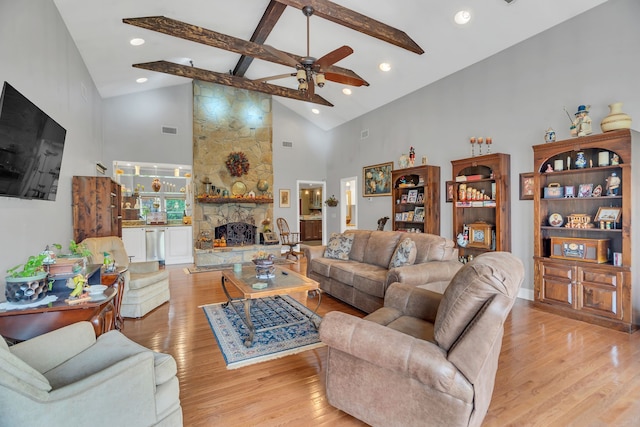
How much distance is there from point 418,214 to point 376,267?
238 centimetres

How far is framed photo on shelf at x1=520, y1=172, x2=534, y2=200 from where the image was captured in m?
4.36

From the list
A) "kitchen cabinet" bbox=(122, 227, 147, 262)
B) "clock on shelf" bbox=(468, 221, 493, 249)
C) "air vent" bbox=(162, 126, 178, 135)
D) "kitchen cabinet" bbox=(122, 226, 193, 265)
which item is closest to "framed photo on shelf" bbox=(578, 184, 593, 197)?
"clock on shelf" bbox=(468, 221, 493, 249)

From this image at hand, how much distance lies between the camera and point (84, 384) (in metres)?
1.25

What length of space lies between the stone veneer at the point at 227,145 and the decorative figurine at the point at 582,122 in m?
6.59

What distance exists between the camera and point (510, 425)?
183 cm

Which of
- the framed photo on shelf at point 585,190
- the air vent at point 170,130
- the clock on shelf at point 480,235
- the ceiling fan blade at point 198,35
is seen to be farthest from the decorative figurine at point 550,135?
the air vent at point 170,130

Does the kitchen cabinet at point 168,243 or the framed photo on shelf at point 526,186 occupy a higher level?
the framed photo on shelf at point 526,186

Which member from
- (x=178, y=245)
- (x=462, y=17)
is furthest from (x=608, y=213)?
(x=178, y=245)

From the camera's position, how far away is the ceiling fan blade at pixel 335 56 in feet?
11.8

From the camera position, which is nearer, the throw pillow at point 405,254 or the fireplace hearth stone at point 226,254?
the throw pillow at point 405,254

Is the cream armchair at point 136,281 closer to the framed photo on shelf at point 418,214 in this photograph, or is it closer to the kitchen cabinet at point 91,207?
the kitchen cabinet at point 91,207

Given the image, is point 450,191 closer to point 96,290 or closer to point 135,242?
point 96,290

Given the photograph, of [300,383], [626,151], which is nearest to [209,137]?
[300,383]

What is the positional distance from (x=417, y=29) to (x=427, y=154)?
226cm
